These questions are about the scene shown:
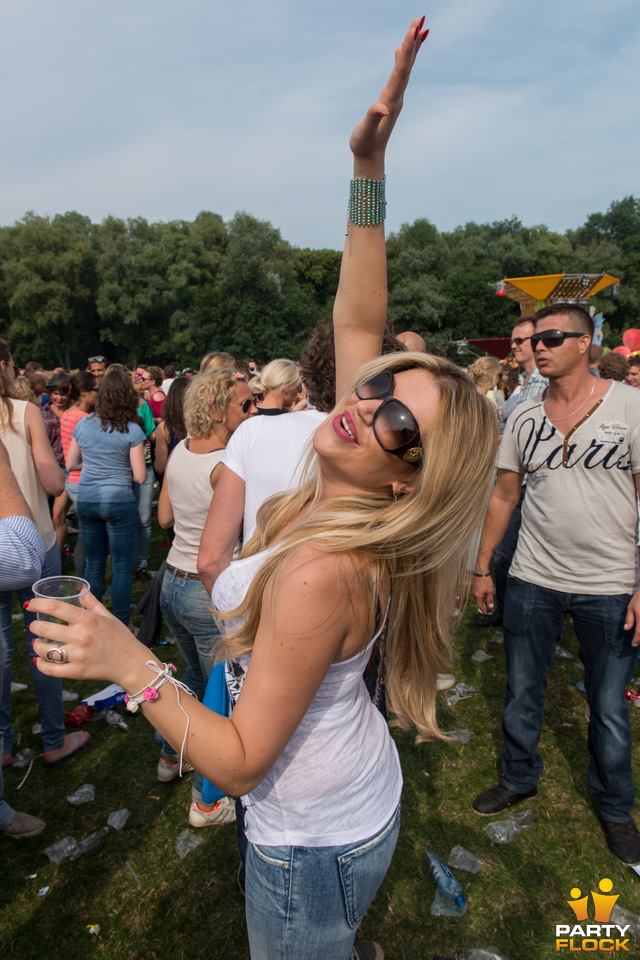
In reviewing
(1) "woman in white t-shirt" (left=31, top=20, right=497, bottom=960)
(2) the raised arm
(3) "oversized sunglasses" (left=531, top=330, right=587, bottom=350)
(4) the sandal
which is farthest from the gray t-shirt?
(4) the sandal

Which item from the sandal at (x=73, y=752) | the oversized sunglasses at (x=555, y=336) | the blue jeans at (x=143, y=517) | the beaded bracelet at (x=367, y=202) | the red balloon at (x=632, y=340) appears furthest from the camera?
the red balloon at (x=632, y=340)

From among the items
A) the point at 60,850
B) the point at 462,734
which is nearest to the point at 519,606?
the point at 462,734

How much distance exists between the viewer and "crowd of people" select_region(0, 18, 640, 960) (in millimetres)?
1123

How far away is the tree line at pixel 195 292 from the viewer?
36688 millimetres

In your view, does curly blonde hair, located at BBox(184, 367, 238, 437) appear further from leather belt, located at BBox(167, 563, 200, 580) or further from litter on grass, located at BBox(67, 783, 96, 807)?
litter on grass, located at BBox(67, 783, 96, 807)

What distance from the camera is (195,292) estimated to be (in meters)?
40.4

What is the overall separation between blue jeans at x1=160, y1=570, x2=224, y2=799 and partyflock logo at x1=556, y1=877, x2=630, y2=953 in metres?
1.87

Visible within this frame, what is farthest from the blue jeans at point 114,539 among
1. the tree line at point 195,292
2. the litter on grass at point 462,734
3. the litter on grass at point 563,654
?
the tree line at point 195,292

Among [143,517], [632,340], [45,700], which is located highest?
[632,340]

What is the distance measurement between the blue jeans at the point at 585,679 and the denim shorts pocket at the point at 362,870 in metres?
1.83

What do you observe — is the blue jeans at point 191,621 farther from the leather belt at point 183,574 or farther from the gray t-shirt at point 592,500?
the gray t-shirt at point 592,500

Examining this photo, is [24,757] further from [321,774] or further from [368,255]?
[368,255]

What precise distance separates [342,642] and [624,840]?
2715 millimetres

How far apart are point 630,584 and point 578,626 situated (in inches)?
13.9
